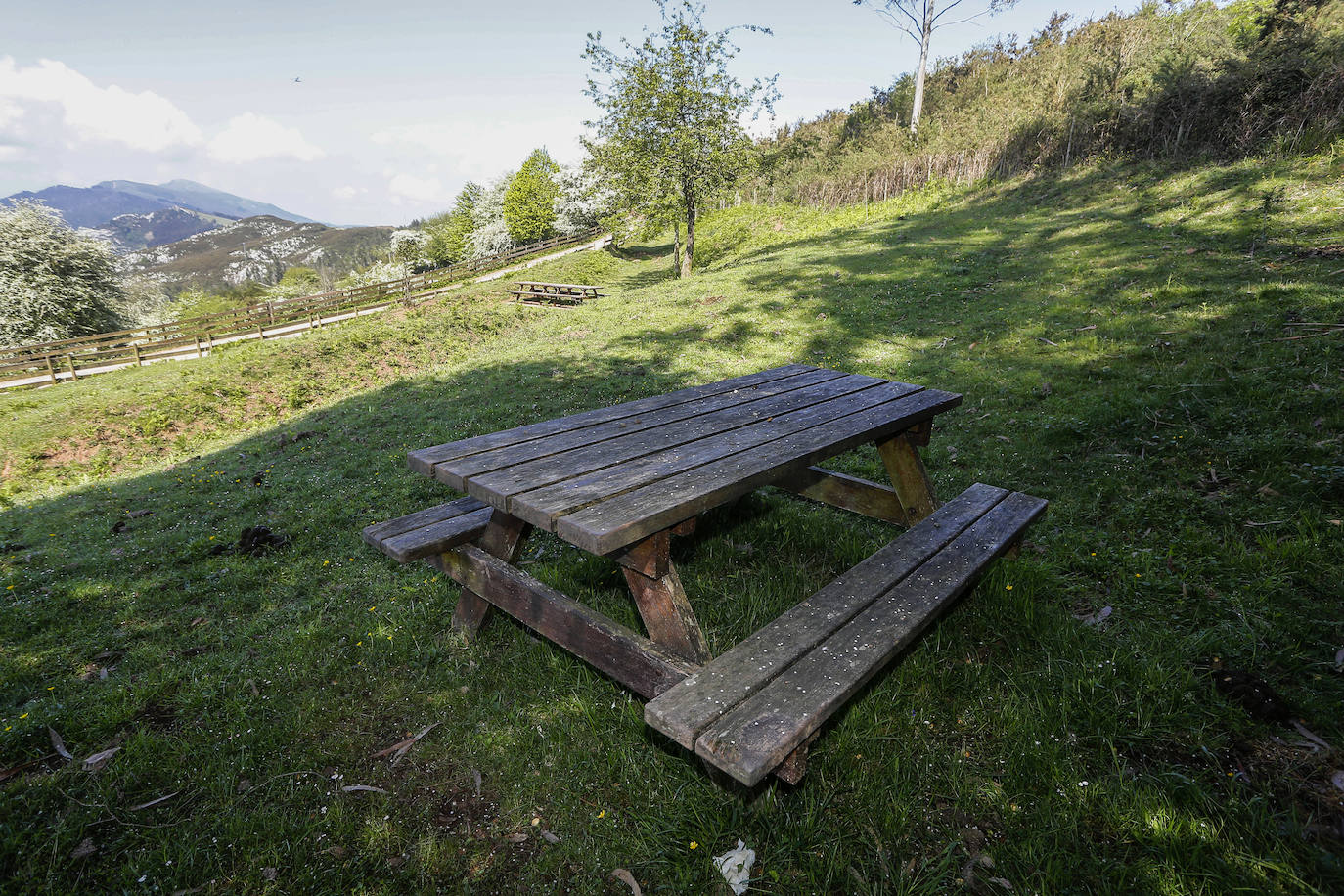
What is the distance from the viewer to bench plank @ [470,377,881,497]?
264 cm

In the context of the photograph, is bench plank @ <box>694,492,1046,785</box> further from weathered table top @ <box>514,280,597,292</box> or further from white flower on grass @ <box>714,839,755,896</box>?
weathered table top @ <box>514,280,597,292</box>

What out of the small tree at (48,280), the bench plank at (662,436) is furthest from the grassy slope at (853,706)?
the small tree at (48,280)

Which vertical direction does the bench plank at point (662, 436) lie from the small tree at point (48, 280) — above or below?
below

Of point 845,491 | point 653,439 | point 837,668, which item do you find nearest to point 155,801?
point 653,439

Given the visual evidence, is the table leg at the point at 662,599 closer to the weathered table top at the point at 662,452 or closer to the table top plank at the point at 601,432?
the weathered table top at the point at 662,452

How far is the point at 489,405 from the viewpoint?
10.0 meters

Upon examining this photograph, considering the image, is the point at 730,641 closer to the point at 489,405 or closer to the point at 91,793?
the point at 91,793

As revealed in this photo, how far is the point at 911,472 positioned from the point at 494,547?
2874mm

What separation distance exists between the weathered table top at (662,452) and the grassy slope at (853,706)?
43.3 inches

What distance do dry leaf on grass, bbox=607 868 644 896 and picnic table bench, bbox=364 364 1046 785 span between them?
0.64 metres

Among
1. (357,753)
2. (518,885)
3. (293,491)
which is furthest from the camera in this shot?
(293,491)

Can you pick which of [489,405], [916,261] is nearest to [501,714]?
[489,405]

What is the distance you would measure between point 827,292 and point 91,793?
13464 millimetres

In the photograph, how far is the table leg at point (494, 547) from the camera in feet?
10.7
